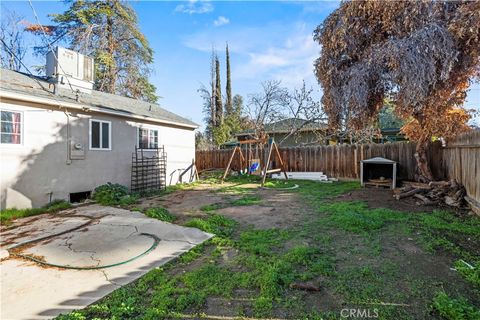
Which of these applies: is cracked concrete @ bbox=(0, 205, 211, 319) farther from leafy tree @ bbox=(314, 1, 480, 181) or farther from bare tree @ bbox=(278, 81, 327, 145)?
bare tree @ bbox=(278, 81, 327, 145)

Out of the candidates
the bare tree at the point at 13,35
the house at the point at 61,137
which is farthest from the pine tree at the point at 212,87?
the house at the point at 61,137

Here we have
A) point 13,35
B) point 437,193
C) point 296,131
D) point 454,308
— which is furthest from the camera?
point 296,131

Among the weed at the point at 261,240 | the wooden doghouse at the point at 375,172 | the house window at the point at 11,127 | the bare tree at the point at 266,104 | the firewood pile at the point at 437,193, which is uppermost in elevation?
the bare tree at the point at 266,104

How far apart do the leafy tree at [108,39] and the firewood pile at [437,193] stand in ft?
55.8

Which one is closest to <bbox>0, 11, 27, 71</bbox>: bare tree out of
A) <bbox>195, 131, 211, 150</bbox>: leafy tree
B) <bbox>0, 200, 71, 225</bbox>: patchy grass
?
<bbox>195, 131, 211, 150</bbox>: leafy tree

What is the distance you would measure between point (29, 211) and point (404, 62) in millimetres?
9558

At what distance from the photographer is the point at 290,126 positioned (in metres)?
18.3

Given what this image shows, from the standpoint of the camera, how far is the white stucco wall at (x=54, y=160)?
5801 millimetres

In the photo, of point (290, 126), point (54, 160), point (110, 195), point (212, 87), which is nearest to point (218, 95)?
point (212, 87)

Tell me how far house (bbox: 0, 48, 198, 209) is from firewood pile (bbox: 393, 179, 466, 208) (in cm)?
878

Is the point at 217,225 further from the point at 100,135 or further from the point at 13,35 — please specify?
the point at 13,35

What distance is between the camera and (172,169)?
10742 mm

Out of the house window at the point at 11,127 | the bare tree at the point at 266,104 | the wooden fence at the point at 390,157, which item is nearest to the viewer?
the wooden fence at the point at 390,157

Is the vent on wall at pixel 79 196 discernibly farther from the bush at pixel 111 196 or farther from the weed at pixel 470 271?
the weed at pixel 470 271
